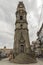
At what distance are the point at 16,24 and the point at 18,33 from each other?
11.3 feet

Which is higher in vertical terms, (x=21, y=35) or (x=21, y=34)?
(x=21, y=34)

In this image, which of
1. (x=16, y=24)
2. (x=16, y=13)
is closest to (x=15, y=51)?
(x=16, y=24)

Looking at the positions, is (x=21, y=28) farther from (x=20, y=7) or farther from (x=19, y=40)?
(x=20, y=7)

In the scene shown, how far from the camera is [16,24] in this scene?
49062mm

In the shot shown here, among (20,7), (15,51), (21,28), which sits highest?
(20,7)

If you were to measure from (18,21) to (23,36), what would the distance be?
18.2ft

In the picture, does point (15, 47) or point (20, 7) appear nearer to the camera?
point (15, 47)

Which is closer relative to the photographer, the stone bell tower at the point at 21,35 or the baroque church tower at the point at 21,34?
the stone bell tower at the point at 21,35

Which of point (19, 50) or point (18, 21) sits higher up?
point (18, 21)

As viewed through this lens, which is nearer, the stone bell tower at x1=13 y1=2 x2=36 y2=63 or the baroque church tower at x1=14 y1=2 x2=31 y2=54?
the stone bell tower at x1=13 y1=2 x2=36 y2=63

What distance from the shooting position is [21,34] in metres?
47.7

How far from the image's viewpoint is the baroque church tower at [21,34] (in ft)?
152

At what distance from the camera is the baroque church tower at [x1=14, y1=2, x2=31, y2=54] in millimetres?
46469

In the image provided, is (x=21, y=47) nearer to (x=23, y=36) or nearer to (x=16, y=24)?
(x=23, y=36)
